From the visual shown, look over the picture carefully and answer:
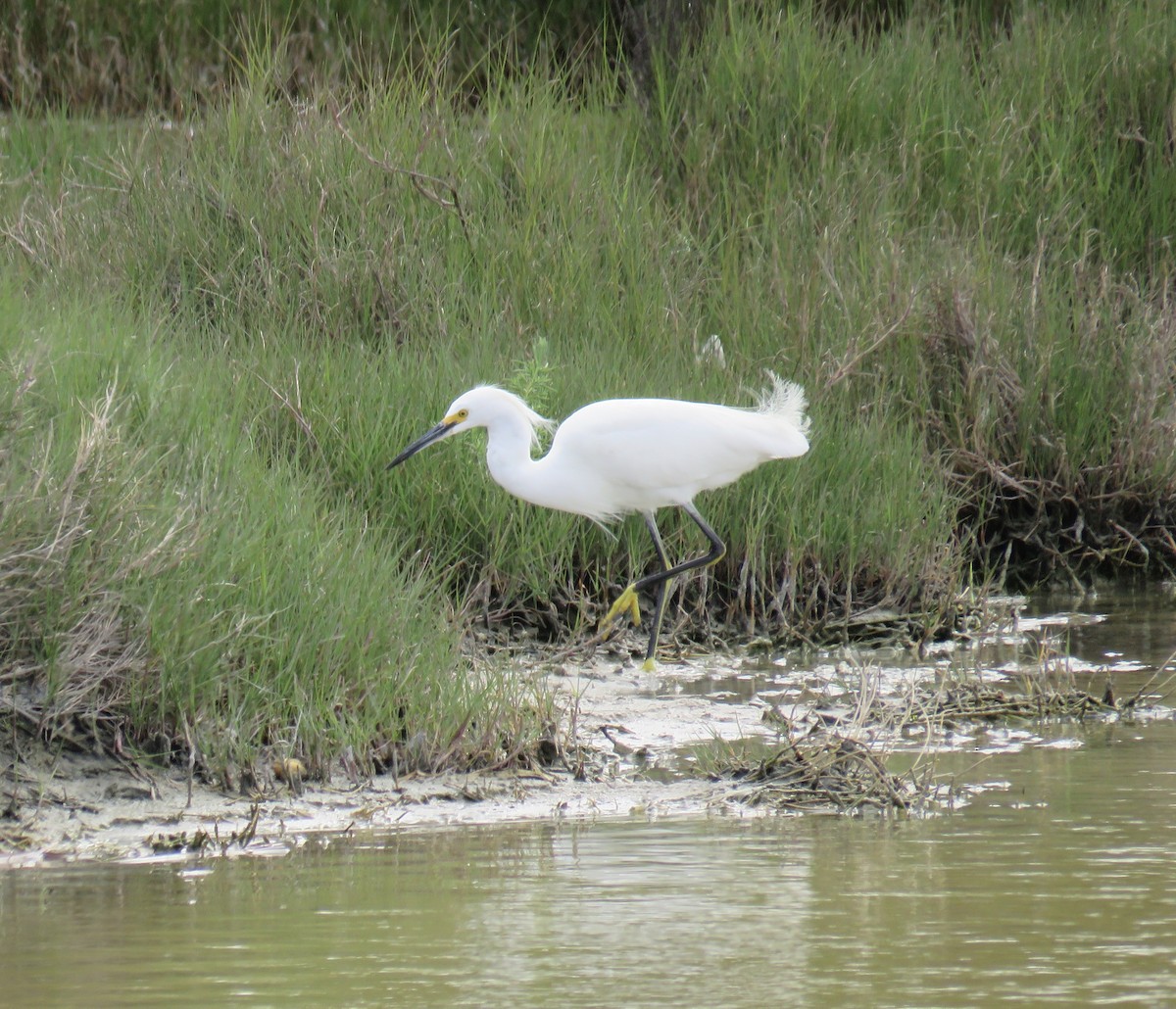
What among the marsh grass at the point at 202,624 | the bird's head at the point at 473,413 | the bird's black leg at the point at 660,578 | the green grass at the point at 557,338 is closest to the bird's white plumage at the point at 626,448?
the bird's head at the point at 473,413

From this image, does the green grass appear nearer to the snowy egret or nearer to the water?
the snowy egret

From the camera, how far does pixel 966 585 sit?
23.1ft

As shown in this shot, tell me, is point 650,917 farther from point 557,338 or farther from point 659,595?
point 557,338

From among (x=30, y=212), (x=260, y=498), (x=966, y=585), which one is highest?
(x=30, y=212)

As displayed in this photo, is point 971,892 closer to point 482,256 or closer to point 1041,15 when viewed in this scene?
point 482,256

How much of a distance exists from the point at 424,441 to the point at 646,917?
2.71 meters

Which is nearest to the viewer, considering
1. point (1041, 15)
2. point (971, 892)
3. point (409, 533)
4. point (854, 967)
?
point (854, 967)

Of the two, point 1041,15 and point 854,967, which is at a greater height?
point 1041,15

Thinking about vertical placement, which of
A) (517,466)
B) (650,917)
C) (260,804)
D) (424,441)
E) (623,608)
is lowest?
(623,608)

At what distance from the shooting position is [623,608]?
233 inches

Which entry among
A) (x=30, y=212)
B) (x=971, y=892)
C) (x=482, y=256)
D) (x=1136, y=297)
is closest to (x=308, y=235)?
(x=482, y=256)

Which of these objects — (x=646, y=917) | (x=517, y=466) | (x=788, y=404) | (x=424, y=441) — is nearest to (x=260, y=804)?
(x=646, y=917)

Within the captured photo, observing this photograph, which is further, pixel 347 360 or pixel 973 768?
pixel 347 360

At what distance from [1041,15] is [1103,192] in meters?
1.92
